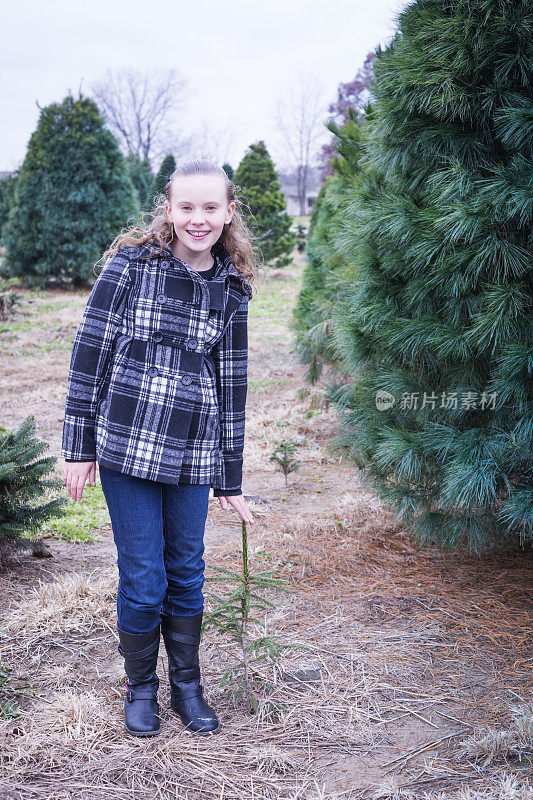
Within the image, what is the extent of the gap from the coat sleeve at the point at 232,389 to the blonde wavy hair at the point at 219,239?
→ 0.13 meters

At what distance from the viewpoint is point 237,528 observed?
3846 mm

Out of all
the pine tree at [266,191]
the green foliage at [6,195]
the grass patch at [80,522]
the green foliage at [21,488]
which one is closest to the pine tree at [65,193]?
the green foliage at [6,195]

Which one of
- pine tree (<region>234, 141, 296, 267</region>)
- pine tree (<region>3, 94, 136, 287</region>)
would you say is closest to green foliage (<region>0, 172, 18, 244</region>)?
pine tree (<region>3, 94, 136, 287</region>)

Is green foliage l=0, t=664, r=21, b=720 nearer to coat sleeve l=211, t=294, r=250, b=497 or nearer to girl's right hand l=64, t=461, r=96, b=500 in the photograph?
girl's right hand l=64, t=461, r=96, b=500

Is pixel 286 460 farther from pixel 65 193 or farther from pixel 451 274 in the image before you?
pixel 65 193

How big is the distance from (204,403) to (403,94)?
1633 millimetres

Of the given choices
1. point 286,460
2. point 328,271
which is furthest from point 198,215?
point 328,271

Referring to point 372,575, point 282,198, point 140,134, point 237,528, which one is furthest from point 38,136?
point 140,134

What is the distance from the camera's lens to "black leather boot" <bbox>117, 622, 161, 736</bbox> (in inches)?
81.9

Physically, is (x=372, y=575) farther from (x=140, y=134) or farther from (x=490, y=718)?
(x=140, y=134)

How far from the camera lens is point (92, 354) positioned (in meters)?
1.96

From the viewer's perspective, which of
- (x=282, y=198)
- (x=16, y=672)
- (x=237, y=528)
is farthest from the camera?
(x=282, y=198)

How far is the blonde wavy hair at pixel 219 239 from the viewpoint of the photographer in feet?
6.72

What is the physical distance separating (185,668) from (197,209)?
4.84 ft
